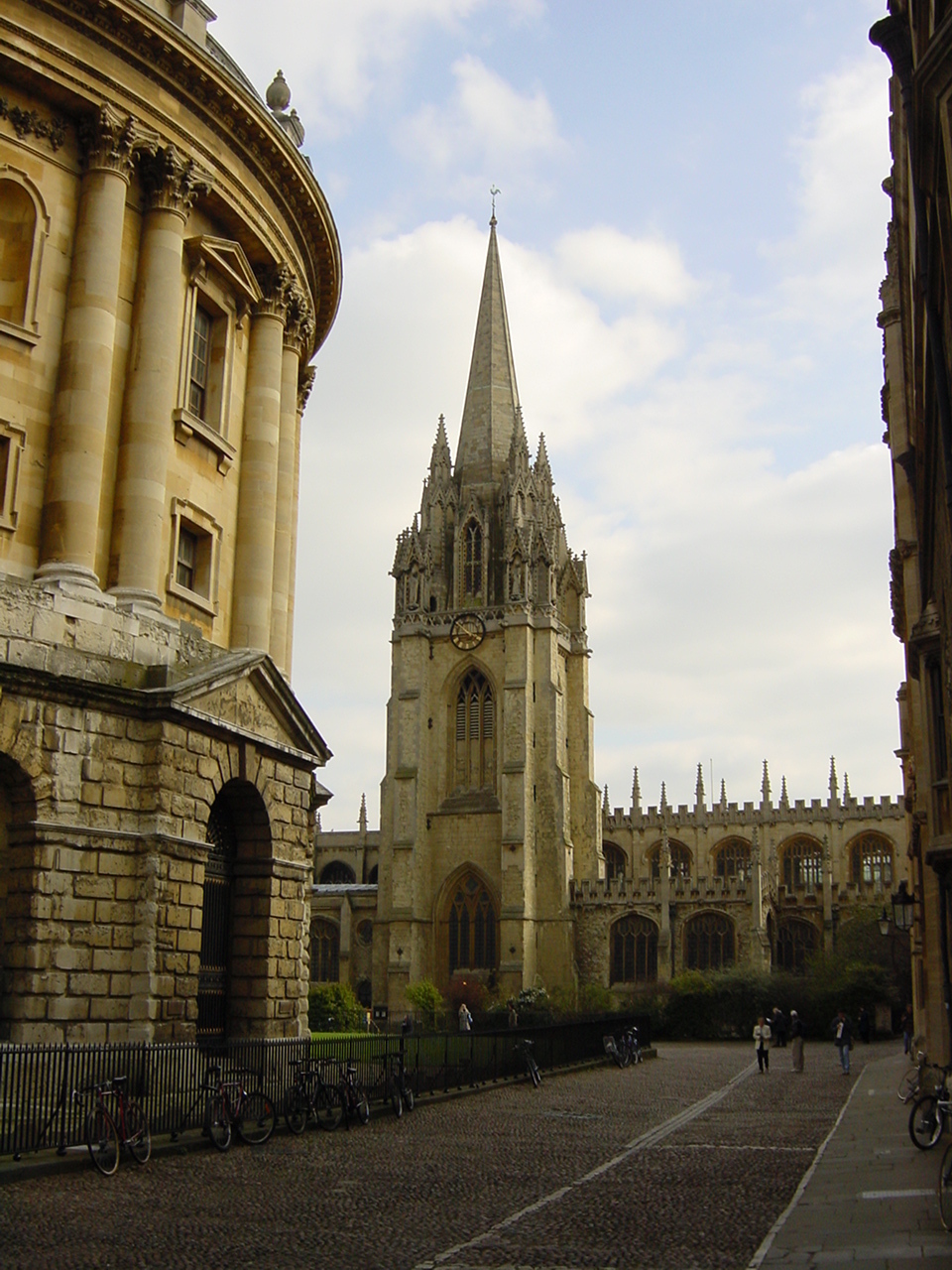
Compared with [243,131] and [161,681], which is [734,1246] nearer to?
[161,681]

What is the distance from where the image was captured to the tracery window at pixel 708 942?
62562mm

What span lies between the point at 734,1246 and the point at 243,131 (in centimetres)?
1739

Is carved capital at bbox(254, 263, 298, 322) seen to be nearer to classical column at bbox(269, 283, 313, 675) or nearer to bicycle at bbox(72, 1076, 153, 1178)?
classical column at bbox(269, 283, 313, 675)

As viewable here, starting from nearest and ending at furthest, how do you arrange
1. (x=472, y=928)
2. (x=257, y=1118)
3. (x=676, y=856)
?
(x=257, y=1118) → (x=472, y=928) → (x=676, y=856)

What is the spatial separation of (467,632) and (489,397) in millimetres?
16172

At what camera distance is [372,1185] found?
12.2 m

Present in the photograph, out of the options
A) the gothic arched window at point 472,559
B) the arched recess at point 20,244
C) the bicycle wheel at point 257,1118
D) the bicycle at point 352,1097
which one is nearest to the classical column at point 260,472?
the arched recess at point 20,244

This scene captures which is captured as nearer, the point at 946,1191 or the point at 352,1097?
the point at 946,1191

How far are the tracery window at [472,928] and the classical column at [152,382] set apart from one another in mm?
49656

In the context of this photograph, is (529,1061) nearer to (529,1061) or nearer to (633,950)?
(529,1061)

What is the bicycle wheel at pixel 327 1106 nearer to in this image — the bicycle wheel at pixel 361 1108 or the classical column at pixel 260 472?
the bicycle wheel at pixel 361 1108

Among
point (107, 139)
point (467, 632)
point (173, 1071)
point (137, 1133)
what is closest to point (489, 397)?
point (467, 632)

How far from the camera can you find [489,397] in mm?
77375

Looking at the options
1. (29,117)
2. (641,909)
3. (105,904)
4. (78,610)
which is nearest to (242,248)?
(29,117)
